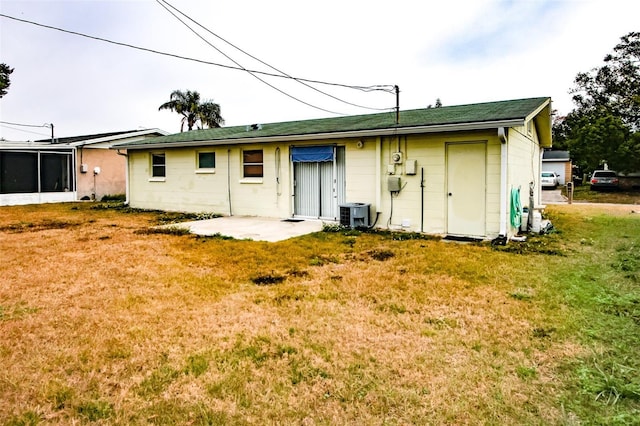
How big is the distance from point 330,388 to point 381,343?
86 centimetres

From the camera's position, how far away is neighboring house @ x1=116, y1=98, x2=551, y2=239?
844cm

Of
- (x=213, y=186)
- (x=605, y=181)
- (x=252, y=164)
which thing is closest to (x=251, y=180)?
(x=252, y=164)

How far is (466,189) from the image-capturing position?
8656 mm

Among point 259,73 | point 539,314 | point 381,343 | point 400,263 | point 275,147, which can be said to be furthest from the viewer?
point 259,73

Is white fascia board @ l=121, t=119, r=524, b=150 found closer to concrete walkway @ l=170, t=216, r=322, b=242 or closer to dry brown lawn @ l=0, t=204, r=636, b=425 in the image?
concrete walkway @ l=170, t=216, r=322, b=242

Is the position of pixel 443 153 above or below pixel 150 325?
above

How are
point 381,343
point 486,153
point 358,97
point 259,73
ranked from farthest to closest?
point 358,97, point 259,73, point 486,153, point 381,343

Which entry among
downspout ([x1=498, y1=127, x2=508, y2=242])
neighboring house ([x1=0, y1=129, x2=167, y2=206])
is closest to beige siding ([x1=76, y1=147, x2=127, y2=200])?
neighboring house ([x1=0, y1=129, x2=167, y2=206])

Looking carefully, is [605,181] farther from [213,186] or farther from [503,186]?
[213,186]

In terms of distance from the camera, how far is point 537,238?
8.68 m

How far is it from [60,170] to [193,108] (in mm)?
14270

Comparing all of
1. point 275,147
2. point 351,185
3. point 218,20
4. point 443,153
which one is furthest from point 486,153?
point 218,20

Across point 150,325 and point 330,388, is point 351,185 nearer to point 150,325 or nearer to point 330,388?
point 150,325

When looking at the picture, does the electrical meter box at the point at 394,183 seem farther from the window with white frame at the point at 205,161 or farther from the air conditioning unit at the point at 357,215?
the window with white frame at the point at 205,161
